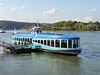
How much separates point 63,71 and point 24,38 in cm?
1649

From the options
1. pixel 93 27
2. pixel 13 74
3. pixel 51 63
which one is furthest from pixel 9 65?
pixel 93 27

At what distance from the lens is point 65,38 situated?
24953 millimetres

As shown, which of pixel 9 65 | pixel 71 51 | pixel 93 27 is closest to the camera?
pixel 9 65

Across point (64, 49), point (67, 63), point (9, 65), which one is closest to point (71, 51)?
point (64, 49)

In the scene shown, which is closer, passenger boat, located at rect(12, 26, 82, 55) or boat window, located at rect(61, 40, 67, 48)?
passenger boat, located at rect(12, 26, 82, 55)

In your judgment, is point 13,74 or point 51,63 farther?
point 51,63

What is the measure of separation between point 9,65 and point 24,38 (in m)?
12.7

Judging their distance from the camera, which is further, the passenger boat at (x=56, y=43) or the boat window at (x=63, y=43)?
the boat window at (x=63, y=43)

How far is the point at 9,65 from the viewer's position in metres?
20.3

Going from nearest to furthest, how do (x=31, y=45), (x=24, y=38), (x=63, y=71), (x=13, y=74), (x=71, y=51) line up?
(x=13, y=74), (x=63, y=71), (x=71, y=51), (x=31, y=45), (x=24, y=38)

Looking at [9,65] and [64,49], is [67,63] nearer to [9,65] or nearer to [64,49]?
[64,49]

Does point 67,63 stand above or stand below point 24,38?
below

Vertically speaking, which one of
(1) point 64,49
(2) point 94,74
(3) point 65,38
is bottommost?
(2) point 94,74

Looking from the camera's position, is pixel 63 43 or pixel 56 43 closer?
pixel 63 43
